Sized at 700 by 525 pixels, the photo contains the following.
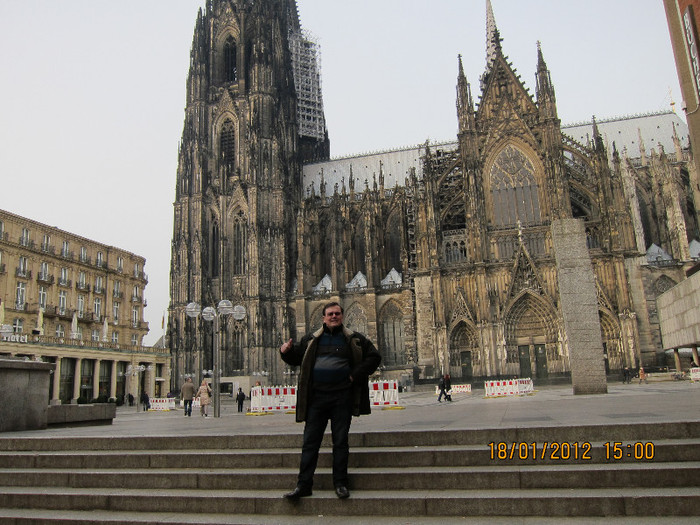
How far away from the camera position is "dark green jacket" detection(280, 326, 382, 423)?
582cm

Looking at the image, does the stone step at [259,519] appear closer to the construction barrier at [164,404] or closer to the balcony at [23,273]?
the construction barrier at [164,404]

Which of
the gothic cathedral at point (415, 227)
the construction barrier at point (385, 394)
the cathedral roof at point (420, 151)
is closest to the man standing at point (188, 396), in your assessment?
the construction barrier at point (385, 394)

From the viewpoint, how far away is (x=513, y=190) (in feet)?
137

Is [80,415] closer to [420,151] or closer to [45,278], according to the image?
[45,278]

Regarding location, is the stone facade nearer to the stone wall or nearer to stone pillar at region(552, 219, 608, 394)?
the stone wall

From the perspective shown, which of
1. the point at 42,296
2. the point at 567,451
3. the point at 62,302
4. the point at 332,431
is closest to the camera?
the point at 332,431

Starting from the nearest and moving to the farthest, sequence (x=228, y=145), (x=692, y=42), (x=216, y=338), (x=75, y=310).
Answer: (x=692, y=42) → (x=216, y=338) → (x=75, y=310) → (x=228, y=145)

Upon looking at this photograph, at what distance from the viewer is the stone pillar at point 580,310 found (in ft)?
57.2

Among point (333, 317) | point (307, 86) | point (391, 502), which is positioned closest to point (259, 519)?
point (391, 502)

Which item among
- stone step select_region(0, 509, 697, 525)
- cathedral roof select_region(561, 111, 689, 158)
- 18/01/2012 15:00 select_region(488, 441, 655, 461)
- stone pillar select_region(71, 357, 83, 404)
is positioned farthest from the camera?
cathedral roof select_region(561, 111, 689, 158)

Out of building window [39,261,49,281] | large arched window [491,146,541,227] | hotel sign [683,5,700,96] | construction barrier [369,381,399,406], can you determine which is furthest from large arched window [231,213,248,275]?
hotel sign [683,5,700,96]

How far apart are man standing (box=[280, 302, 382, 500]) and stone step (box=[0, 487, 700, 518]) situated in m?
0.20

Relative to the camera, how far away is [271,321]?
48281 mm

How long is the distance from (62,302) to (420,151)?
3364 cm
